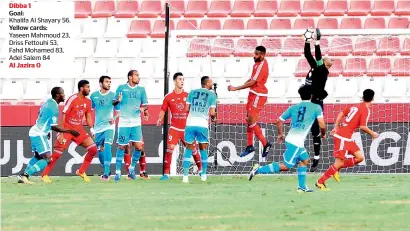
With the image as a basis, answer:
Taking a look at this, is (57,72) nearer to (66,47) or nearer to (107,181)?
(66,47)

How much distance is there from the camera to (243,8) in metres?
27.1

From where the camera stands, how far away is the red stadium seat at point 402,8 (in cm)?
2712

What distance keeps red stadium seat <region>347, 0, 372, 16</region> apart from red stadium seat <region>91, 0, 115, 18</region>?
562 centimetres

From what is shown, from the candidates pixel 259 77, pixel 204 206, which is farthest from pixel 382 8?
pixel 204 206

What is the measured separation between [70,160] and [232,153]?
3.16m

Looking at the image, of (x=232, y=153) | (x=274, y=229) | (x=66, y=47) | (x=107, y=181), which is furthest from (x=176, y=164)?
(x=274, y=229)

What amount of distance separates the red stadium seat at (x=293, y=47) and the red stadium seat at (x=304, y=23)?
2.02ft

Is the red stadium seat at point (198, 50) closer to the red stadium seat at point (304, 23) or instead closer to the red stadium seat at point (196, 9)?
the red stadium seat at point (196, 9)

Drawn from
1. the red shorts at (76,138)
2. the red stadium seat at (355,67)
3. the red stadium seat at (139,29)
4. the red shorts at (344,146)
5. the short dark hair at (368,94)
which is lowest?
the red shorts at (76,138)

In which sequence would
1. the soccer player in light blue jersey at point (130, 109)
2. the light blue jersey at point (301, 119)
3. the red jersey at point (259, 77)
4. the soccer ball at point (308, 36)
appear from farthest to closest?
the soccer player in light blue jersey at point (130, 109)
the red jersey at point (259, 77)
the soccer ball at point (308, 36)
the light blue jersey at point (301, 119)

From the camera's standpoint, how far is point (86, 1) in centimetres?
2720

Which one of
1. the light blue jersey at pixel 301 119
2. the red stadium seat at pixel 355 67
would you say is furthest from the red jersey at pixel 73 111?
the red stadium seat at pixel 355 67

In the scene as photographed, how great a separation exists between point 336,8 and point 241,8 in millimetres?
2252

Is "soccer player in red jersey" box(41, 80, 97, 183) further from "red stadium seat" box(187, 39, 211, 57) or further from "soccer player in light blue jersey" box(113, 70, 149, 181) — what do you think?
"red stadium seat" box(187, 39, 211, 57)
